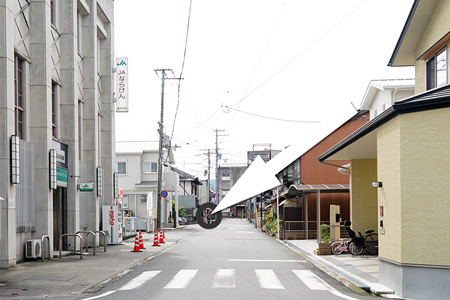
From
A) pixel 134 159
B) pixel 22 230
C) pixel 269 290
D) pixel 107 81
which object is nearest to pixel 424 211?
pixel 269 290

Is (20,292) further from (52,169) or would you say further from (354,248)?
(354,248)

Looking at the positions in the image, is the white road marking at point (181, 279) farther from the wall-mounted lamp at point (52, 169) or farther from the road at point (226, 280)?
the wall-mounted lamp at point (52, 169)

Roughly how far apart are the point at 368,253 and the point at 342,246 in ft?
3.45

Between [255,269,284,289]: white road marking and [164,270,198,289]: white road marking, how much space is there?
6.11 ft

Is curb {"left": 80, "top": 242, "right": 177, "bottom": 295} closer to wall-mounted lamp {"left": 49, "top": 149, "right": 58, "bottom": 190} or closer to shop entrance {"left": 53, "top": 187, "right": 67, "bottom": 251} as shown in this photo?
shop entrance {"left": 53, "top": 187, "right": 67, "bottom": 251}

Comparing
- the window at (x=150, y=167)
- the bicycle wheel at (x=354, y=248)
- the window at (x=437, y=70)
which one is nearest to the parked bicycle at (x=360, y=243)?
the bicycle wheel at (x=354, y=248)

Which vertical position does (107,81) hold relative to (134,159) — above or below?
above

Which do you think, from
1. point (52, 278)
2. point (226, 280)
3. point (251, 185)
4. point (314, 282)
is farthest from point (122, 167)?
point (251, 185)

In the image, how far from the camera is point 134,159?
5447 centimetres

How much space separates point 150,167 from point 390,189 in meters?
43.6

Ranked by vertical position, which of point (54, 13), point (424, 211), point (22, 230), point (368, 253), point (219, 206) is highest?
point (54, 13)

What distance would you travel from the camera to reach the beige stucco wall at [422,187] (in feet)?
37.0

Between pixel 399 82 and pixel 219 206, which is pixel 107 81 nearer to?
pixel 399 82

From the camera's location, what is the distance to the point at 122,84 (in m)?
31.0
